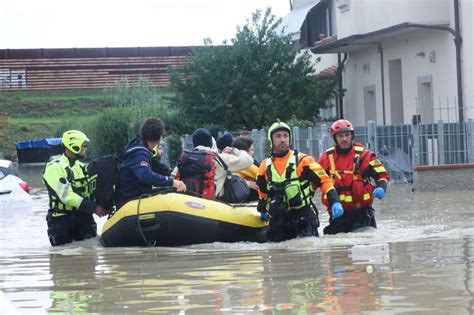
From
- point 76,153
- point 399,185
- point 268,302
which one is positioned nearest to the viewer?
point 268,302

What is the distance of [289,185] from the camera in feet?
41.4

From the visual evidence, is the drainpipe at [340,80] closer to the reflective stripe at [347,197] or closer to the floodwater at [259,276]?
the floodwater at [259,276]

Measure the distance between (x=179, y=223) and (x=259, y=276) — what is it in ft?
10.7

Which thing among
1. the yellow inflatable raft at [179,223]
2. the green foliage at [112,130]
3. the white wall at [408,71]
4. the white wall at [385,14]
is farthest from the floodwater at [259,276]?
the green foliage at [112,130]

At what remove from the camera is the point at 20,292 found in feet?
32.6

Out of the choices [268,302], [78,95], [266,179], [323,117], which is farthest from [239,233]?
[78,95]

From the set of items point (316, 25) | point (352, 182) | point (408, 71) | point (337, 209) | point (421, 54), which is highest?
point (316, 25)

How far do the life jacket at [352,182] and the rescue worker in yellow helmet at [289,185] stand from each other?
0.35m

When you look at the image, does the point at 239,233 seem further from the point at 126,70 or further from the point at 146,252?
the point at 126,70

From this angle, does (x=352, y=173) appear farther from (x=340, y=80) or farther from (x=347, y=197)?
(x=340, y=80)

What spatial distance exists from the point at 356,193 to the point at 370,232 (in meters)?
0.57

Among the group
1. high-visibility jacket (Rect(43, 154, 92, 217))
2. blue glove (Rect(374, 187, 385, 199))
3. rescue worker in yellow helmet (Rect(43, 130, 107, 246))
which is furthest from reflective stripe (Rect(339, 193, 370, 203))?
high-visibility jacket (Rect(43, 154, 92, 217))

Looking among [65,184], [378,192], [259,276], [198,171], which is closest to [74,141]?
[65,184]

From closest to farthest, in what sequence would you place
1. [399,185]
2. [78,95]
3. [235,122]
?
[399,185] < [235,122] < [78,95]
